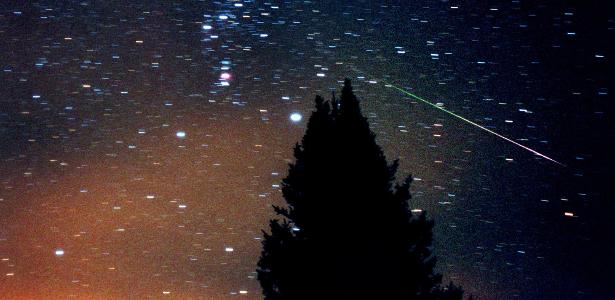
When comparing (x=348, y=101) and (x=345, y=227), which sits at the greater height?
(x=348, y=101)

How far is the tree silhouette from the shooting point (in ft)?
26.9

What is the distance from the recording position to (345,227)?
8281mm

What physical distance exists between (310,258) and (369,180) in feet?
3.93

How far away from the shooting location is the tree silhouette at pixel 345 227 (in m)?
8.20

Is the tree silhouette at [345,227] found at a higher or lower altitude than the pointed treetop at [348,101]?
lower

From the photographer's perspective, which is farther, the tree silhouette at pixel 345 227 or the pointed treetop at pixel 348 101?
the pointed treetop at pixel 348 101

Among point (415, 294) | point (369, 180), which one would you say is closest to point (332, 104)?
point (369, 180)

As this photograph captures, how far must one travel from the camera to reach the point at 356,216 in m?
8.33

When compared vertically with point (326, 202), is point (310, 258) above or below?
below

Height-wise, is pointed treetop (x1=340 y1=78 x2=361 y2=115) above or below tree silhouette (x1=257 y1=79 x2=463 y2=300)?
above

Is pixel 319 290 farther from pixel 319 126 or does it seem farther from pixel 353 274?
pixel 319 126

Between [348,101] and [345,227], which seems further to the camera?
[348,101]

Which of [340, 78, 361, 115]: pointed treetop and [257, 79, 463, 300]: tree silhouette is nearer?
[257, 79, 463, 300]: tree silhouette

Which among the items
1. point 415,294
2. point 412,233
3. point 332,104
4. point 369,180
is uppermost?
point 332,104
